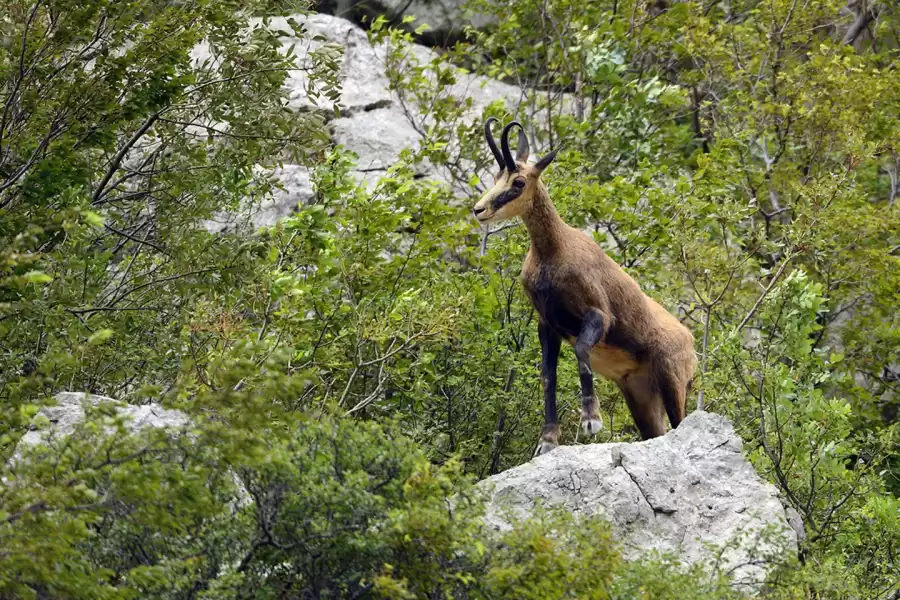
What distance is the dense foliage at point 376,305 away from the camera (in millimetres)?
8281

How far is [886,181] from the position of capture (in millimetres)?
22812

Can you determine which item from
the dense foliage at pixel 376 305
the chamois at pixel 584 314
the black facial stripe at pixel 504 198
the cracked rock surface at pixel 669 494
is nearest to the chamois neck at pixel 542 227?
the chamois at pixel 584 314

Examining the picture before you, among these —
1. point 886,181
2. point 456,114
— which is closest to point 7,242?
point 456,114

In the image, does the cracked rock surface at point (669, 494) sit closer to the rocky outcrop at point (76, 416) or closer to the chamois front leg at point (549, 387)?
the chamois front leg at point (549, 387)

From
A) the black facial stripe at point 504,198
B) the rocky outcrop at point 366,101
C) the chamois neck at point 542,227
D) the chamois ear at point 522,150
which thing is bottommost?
the rocky outcrop at point 366,101

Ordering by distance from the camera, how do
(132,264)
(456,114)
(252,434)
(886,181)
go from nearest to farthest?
(252,434), (132,264), (456,114), (886,181)

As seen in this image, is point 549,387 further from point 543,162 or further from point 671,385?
point 543,162

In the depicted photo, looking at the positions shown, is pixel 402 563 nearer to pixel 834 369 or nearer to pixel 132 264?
pixel 132 264

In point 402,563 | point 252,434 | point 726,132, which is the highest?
point 252,434

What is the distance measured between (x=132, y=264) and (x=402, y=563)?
245 inches

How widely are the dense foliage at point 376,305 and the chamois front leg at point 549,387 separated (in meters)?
0.88

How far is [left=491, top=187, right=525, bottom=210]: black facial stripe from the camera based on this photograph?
36.9 feet

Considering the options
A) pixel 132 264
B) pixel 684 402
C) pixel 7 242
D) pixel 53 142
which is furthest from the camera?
pixel 132 264

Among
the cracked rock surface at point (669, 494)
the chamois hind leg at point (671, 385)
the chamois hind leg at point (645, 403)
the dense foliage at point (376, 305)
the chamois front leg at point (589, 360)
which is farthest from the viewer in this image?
the chamois hind leg at point (645, 403)
